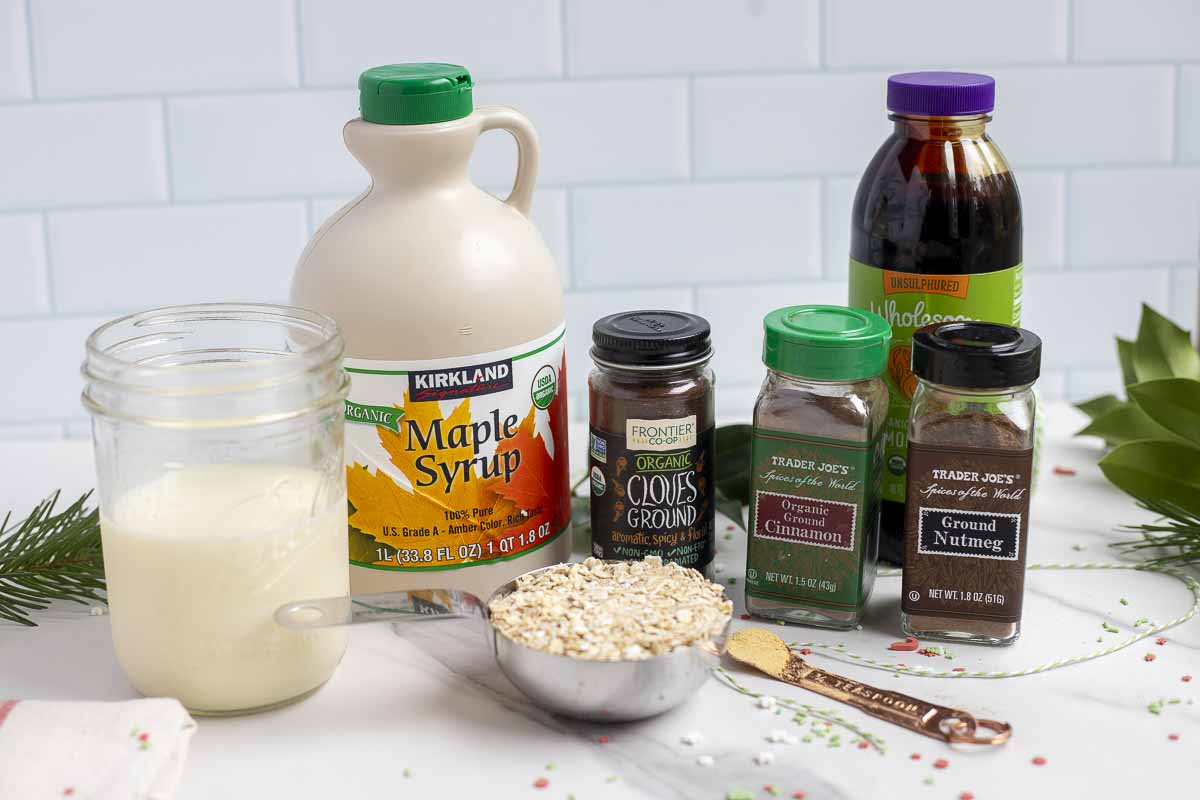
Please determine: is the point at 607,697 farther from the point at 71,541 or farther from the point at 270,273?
the point at 270,273

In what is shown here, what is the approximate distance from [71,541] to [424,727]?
328mm

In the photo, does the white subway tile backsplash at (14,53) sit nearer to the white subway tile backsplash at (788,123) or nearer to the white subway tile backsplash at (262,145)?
the white subway tile backsplash at (262,145)

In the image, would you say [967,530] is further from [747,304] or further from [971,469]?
[747,304]

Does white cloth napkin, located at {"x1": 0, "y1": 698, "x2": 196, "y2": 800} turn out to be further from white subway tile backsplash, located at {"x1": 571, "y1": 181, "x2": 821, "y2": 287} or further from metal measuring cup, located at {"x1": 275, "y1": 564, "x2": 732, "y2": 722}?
white subway tile backsplash, located at {"x1": 571, "y1": 181, "x2": 821, "y2": 287}

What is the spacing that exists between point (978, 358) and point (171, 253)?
852 mm

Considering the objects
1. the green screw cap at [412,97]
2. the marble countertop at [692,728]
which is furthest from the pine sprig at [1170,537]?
the green screw cap at [412,97]

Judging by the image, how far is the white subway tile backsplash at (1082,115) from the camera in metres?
1.31

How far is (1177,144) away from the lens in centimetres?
134

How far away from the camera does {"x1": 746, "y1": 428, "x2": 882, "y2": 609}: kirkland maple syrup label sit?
0.84 meters

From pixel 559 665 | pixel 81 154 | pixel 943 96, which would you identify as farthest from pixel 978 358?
pixel 81 154

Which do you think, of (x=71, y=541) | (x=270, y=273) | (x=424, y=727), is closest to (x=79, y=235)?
(x=270, y=273)

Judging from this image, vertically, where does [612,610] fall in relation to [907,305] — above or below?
below

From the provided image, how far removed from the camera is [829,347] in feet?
2.70

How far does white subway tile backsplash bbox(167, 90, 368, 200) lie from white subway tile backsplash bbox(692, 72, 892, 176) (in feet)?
1.17
